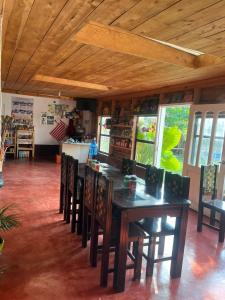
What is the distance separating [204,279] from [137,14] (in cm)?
248

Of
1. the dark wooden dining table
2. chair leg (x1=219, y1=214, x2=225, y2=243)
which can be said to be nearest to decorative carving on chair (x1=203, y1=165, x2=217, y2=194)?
chair leg (x1=219, y1=214, x2=225, y2=243)

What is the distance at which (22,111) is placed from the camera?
8492 mm

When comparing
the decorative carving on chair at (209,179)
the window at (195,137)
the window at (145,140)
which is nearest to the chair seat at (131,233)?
the decorative carving on chair at (209,179)

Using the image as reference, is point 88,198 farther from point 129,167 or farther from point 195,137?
point 195,137

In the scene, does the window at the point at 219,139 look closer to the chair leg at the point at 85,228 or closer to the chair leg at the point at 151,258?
the chair leg at the point at 151,258

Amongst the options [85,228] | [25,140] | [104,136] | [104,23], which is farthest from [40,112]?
[104,23]

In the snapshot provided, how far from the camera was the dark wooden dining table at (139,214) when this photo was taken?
6.95 feet

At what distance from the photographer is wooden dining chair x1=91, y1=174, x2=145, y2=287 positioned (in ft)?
6.97

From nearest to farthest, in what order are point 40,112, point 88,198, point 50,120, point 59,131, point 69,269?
point 69,269 → point 88,198 → point 40,112 → point 50,120 → point 59,131

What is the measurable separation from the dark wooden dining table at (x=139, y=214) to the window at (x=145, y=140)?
3.33 meters

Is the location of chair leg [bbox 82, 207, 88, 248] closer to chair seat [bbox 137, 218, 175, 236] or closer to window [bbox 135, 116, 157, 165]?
chair seat [bbox 137, 218, 175, 236]

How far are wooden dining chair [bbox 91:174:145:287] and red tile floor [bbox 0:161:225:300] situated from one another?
152 millimetres

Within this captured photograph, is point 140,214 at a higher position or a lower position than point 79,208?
higher

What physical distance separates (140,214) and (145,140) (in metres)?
4.05
